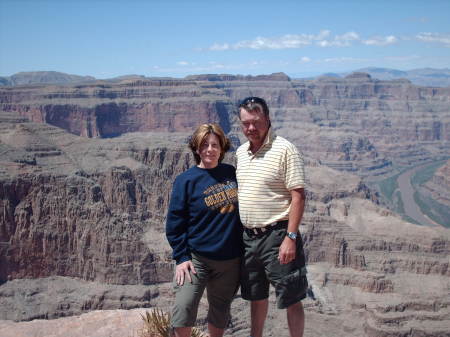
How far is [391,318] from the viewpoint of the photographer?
43656 mm

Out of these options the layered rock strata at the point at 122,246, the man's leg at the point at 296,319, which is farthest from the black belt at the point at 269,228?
the layered rock strata at the point at 122,246

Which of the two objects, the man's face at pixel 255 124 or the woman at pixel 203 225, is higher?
the man's face at pixel 255 124

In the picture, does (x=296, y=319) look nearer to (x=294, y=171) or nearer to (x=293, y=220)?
(x=293, y=220)

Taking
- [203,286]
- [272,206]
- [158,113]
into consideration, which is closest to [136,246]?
[203,286]

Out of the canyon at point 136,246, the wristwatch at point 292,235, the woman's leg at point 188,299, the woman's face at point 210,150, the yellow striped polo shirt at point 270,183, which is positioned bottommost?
the canyon at point 136,246

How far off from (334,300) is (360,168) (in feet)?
359

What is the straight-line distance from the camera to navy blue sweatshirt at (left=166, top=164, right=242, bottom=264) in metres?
8.02

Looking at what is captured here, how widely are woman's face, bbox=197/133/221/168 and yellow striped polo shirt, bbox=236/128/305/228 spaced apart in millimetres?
617

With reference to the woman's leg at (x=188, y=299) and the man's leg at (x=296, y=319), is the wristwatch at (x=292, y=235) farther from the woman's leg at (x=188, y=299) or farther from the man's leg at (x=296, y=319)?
the woman's leg at (x=188, y=299)

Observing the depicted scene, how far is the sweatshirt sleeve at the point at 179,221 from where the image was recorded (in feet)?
26.4

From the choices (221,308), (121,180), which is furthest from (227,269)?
(121,180)

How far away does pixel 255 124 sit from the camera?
8031 mm

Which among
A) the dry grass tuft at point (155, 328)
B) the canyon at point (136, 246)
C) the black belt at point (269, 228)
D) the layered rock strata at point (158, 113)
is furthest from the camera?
the layered rock strata at point (158, 113)

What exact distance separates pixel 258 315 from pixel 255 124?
359 centimetres
